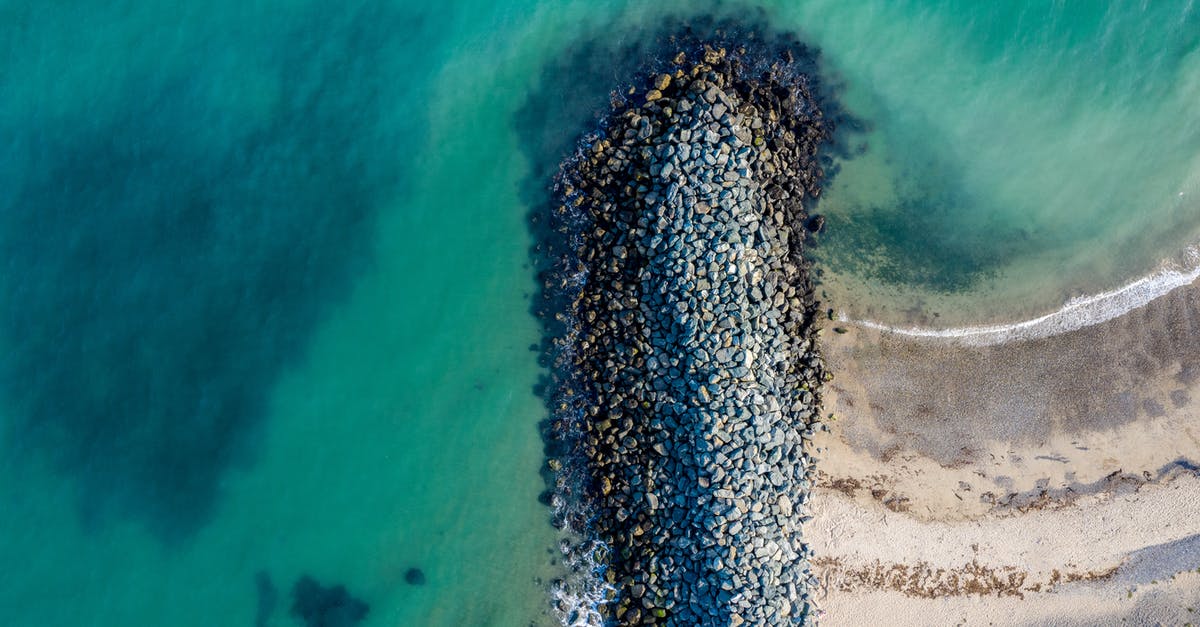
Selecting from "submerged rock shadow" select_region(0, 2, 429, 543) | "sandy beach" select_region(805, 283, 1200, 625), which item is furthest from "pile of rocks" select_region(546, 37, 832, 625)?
"submerged rock shadow" select_region(0, 2, 429, 543)

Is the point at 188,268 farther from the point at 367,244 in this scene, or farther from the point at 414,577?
the point at 414,577

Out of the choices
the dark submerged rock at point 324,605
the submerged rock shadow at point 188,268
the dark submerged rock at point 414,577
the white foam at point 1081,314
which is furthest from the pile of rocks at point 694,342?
the submerged rock shadow at point 188,268

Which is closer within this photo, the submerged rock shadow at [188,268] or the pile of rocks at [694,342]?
the pile of rocks at [694,342]

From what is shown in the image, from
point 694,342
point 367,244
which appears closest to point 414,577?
point 367,244

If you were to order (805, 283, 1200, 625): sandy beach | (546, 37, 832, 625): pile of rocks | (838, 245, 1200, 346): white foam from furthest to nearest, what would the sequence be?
(838, 245, 1200, 346): white foam, (805, 283, 1200, 625): sandy beach, (546, 37, 832, 625): pile of rocks

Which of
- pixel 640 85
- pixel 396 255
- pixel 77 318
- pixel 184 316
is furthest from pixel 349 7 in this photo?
pixel 77 318

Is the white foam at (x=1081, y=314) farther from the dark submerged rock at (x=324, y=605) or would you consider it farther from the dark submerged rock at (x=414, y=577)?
the dark submerged rock at (x=324, y=605)

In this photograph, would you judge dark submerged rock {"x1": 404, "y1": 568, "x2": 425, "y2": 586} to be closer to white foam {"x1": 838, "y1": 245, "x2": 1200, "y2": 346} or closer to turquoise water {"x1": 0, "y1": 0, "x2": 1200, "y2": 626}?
turquoise water {"x1": 0, "y1": 0, "x2": 1200, "y2": 626}
